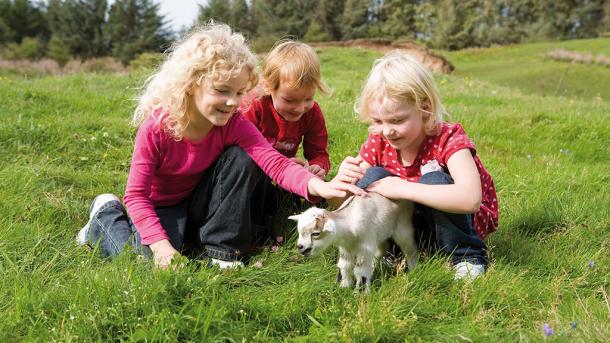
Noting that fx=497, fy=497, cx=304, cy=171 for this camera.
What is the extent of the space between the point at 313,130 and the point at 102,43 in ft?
143

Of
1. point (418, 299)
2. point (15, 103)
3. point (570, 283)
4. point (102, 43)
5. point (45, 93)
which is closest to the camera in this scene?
point (418, 299)

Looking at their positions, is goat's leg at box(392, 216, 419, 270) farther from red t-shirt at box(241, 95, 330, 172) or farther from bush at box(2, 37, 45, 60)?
bush at box(2, 37, 45, 60)

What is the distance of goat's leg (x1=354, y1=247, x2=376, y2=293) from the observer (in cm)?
247

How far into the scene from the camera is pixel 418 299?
2.41m

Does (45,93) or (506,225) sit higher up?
(45,93)

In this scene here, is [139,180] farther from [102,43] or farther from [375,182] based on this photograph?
[102,43]

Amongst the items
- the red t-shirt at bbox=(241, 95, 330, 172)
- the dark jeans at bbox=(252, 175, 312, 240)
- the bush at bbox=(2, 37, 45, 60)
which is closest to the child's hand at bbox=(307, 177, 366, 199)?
the dark jeans at bbox=(252, 175, 312, 240)

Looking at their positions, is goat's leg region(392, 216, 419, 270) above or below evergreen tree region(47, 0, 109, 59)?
below

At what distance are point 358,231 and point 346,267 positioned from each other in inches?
9.4

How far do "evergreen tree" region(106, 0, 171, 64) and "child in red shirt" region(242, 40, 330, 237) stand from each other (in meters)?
40.3

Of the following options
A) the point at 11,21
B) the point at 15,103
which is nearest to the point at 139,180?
the point at 15,103

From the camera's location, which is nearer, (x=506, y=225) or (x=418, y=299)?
(x=418, y=299)

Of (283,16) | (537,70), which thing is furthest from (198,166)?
(283,16)

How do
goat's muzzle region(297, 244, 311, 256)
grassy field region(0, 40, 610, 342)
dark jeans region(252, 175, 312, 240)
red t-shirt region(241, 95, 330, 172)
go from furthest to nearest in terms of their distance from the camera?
red t-shirt region(241, 95, 330, 172) < dark jeans region(252, 175, 312, 240) < goat's muzzle region(297, 244, 311, 256) < grassy field region(0, 40, 610, 342)
